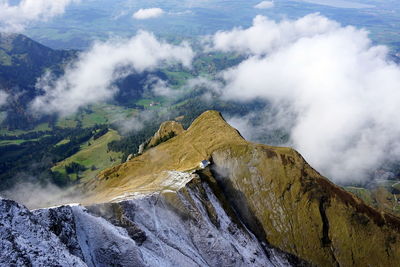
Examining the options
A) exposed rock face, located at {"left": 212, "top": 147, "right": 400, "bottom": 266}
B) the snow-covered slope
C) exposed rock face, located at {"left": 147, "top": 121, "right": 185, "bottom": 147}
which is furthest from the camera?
exposed rock face, located at {"left": 147, "top": 121, "right": 185, "bottom": 147}

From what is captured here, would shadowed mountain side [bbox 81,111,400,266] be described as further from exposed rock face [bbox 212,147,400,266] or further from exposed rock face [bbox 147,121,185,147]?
exposed rock face [bbox 147,121,185,147]

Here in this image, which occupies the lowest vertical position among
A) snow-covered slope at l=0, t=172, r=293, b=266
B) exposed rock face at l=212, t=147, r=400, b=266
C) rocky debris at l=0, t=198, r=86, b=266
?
exposed rock face at l=212, t=147, r=400, b=266

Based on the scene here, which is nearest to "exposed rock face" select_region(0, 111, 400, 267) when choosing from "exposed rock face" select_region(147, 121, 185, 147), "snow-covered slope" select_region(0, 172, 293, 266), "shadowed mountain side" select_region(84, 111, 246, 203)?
"snow-covered slope" select_region(0, 172, 293, 266)

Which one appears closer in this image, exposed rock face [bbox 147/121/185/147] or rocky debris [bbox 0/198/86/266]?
rocky debris [bbox 0/198/86/266]

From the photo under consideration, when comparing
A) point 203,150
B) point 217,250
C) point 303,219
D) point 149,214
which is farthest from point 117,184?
point 303,219

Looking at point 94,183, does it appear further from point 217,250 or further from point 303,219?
point 303,219

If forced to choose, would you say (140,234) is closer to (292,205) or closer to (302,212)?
(292,205)

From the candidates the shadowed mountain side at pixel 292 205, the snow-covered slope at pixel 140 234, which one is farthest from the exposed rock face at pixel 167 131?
the snow-covered slope at pixel 140 234

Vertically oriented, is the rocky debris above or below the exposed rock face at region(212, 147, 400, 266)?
above
